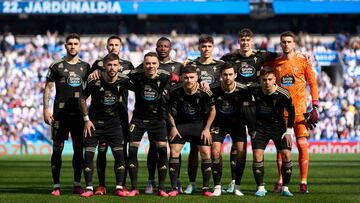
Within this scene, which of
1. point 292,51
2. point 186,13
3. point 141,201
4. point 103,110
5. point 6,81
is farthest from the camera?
point 186,13

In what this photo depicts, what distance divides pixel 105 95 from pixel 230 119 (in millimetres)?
2094

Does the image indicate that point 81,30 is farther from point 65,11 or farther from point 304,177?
point 304,177

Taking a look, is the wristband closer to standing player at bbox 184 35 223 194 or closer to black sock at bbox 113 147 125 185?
black sock at bbox 113 147 125 185

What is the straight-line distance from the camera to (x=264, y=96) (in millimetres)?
12398

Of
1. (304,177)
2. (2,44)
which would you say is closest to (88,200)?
(304,177)

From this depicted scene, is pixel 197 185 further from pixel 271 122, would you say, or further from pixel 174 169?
pixel 271 122

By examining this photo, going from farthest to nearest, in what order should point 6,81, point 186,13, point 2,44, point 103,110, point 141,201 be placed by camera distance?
point 186,13 → point 2,44 → point 6,81 → point 103,110 → point 141,201

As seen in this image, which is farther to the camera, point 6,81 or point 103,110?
point 6,81

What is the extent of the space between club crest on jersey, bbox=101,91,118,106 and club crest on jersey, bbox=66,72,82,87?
62 centimetres

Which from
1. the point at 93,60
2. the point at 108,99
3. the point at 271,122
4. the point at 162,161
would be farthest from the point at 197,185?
the point at 93,60

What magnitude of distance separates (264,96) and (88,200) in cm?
332

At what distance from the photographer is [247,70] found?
1310cm

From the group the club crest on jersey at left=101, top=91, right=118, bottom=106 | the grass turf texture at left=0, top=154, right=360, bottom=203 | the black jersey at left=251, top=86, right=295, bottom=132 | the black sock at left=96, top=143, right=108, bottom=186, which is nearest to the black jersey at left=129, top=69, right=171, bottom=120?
the club crest on jersey at left=101, top=91, right=118, bottom=106

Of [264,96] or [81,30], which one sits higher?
[81,30]
